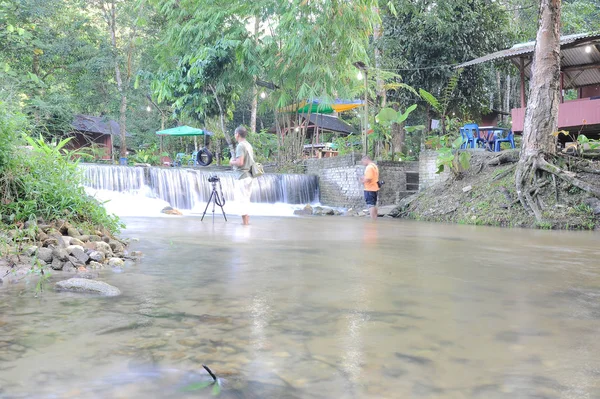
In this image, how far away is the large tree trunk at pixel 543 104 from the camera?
11.6 meters

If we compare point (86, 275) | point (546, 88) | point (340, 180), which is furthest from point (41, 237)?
point (340, 180)

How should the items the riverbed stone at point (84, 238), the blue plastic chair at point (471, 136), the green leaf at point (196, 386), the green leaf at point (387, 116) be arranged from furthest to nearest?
the green leaf at point (387, 116) → the blue plastic chair at point (471, 136) → the riverbed stone at point (84, 238) → the green leaf at point (196, 386)

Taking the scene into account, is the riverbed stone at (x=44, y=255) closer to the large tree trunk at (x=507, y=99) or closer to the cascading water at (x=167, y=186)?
the cascading water at (x=167, y=186)

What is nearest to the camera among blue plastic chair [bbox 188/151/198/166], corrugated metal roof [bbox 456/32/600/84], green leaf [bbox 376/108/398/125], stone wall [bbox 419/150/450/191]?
corrugated metal roof [bbox 456/32/600/84]

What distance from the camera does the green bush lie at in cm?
502

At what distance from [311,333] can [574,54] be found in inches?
726

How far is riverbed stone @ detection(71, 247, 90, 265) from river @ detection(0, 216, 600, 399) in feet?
1.24

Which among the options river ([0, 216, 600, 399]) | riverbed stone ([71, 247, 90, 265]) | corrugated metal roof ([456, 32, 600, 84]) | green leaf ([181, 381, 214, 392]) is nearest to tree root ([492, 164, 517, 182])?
corrugated metal roof ([456, 32, 600, 84])

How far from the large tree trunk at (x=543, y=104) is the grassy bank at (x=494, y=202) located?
376 mm

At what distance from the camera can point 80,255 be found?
4422mm

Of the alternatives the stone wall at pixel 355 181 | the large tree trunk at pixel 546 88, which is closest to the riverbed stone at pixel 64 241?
the large tree trunk at pixel 546 88

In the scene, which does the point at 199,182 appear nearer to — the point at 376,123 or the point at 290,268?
the point at 376,123

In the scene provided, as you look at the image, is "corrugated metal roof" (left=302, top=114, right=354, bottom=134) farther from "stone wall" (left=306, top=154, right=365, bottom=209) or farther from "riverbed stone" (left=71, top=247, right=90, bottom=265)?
"riverbed stone" (left=71, top=247, right=90, bottom=265)

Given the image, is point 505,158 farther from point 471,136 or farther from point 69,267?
point 69,267
